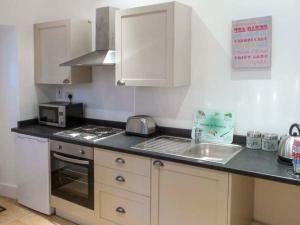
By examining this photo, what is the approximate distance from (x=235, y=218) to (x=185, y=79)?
1185 mm

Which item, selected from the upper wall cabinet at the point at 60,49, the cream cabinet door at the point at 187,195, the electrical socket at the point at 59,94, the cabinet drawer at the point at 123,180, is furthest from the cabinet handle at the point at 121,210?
the electrical socket at the point at 59,94

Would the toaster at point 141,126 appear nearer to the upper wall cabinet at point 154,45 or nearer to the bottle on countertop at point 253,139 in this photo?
the upper wall cabinet at point 154,45

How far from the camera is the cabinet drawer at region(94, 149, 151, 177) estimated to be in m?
2.27

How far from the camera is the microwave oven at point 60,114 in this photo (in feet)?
10.3

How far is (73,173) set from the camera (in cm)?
276

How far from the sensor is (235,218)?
2.04 metres

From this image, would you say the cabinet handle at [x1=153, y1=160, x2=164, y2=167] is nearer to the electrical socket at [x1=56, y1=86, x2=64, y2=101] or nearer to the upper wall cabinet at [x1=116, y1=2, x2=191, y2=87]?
the upper wall cabinet at [x1=116, y1=2, x2=191, y2=87]

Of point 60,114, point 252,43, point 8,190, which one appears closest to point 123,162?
point 60,114

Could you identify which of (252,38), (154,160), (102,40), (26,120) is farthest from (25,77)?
(252,38)

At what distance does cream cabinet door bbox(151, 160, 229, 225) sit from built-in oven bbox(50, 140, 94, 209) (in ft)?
2.14

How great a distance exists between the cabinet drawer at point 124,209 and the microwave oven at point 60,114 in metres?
1.00

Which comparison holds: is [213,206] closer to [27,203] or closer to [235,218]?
[235,218]

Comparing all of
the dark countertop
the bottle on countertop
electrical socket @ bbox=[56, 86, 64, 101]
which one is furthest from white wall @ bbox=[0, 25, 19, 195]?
the bottle on countertop

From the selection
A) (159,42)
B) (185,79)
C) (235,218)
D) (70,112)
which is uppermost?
(159,42)
